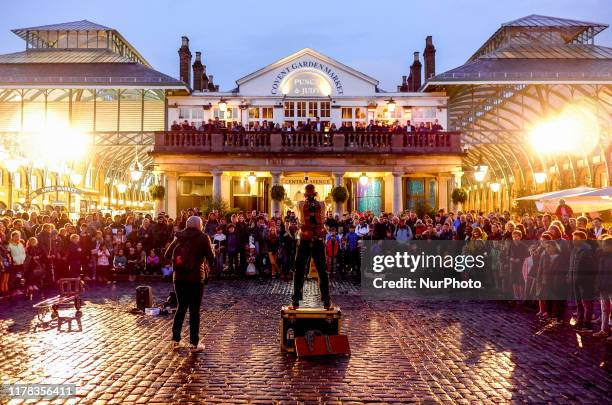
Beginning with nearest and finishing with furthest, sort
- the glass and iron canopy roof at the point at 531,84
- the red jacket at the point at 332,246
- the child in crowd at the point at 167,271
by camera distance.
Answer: the child in crowd at the point at 167,271 < the red jacket at the point at 332,246 < the glass and iron canopy roof at the point at 531,84

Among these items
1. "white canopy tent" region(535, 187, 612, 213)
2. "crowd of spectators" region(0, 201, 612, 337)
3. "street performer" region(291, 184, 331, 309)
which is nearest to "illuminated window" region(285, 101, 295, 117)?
"crowd of spectators" region(0, 201, 612, 337)

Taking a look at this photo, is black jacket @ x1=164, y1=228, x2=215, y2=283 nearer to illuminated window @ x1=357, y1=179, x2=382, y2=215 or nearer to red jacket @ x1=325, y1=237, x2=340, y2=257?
red jacket @ x1=325, y1=237, x2=340, y2=257

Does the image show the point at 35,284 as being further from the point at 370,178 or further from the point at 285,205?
the point at 370,178

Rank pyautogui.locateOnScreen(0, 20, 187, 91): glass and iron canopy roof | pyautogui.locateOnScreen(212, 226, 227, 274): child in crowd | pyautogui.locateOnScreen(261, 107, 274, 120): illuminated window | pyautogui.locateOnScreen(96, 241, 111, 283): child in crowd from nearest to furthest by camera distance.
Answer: pyautogui.locateOnScreen(96, 241, 111, 283): child in crowd < pyautogui.locateOnScreen(212, 226, 227, 274): child in crowd < pyautogui.locateOnScreen(0, 20, 187, 91): glass and iron canopy roof < pyautogui.locateOnScreen(261, 107, 274, 120): illuminated window

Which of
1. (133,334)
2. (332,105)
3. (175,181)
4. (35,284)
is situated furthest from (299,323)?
(332,105)

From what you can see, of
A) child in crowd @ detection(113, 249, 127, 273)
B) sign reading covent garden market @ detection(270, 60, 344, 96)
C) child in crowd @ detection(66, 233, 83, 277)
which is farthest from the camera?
sign reading covent garden market @ detection(270, 60, 344, 96)

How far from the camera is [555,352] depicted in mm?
8266

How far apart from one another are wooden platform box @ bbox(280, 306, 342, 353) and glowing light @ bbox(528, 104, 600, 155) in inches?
788

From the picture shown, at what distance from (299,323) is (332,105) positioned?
21908 mm

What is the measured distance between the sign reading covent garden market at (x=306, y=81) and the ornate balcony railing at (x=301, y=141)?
197 inches

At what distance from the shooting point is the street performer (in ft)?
27.5

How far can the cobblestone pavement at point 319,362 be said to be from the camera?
6.30 m

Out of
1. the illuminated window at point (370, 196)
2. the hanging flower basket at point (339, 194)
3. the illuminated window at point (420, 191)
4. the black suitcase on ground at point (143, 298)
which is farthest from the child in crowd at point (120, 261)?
the illuminated window at point (420, 191)

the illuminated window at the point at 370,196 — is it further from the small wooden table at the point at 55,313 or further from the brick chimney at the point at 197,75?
the small wooden table at the point at 55,313
